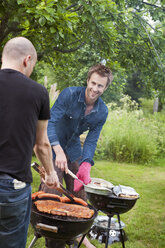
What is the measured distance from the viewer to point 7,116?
1.72 meters

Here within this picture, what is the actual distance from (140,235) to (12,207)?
3070 mm

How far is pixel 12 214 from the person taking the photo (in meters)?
1.83

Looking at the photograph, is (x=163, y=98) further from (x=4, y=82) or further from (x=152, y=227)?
(x=4, y=82)

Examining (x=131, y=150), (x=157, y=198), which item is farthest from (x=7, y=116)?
(x=131, y=150)

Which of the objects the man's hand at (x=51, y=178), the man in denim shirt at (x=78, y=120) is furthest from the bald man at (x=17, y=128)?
the man in denim shirt at (x=78, y=120)

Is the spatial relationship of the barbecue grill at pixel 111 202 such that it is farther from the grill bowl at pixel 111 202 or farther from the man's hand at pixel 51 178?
the man's hand at pixel 51 178

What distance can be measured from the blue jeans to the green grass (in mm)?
1995

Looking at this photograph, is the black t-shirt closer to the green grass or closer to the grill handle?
the grill handle

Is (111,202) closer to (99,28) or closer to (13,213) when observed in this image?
(13,213)

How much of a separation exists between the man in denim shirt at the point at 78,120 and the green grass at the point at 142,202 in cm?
126

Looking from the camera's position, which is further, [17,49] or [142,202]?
A: [142,202]

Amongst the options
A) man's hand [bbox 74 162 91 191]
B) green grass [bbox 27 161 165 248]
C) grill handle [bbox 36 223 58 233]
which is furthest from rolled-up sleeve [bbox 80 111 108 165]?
green grass [bbox 27 161 165 248]

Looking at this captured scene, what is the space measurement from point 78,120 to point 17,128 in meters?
1.66

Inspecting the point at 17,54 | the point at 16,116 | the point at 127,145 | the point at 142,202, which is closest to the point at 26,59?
the point at 17,54
